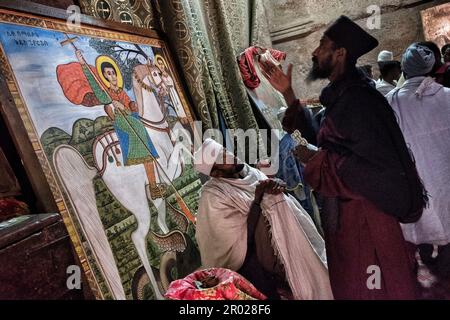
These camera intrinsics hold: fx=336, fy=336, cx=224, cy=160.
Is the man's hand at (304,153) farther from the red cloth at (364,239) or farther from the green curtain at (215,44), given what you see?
the green curtain at (215,44)

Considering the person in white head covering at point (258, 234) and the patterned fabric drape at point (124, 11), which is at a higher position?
the patterned fabric drape at point (124, 11)

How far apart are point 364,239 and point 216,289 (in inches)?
31.7

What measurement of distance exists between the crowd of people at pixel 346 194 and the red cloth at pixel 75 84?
803mm

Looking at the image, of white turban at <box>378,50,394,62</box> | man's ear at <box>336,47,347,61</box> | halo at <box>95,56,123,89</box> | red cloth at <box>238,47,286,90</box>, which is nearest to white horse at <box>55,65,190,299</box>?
halo at <box>95,56,123,89</box>

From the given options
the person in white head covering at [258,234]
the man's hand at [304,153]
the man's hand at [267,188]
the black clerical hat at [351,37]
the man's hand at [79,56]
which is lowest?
the person in white head covering at [258,234]

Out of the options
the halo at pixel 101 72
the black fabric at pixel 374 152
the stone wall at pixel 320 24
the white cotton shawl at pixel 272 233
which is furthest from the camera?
the stone wall at pixel 320 24

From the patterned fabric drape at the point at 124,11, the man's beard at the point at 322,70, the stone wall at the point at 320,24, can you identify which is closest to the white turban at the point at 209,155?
the man's beard at the point at 322,70

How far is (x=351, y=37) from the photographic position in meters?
1.67

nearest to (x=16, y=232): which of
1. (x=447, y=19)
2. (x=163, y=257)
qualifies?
(x=163, y=257)

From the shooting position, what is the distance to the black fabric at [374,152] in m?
1.58

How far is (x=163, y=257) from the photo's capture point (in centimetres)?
215

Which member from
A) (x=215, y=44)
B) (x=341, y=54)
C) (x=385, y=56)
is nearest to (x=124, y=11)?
(x=215, y=44)
